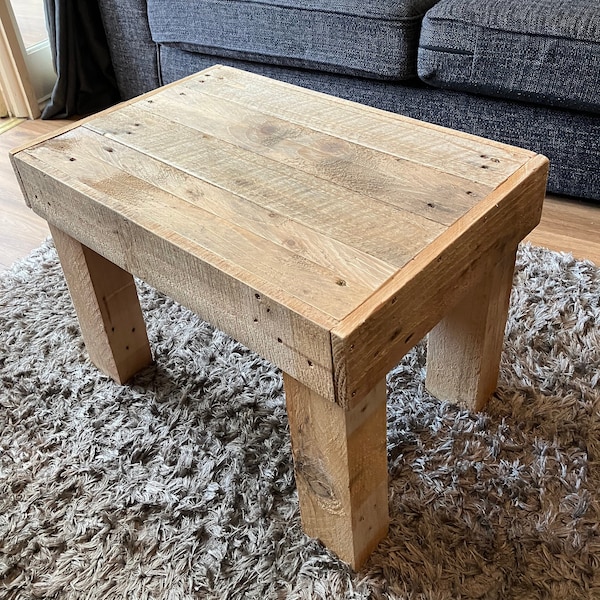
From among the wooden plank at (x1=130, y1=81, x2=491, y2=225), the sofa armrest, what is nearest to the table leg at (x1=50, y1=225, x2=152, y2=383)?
the wooden plank at (x1=130, y1=81, x2=491, y2=225)

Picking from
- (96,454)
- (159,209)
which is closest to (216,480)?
(96,454)

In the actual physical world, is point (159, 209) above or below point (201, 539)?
above

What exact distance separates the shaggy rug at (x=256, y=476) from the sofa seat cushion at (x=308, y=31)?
71cm

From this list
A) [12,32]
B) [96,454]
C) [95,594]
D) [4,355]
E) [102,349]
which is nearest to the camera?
[95,594]

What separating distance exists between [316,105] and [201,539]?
729mm

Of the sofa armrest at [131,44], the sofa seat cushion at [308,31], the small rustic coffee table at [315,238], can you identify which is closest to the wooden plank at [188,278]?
the small rustic coffee table at [315,238]

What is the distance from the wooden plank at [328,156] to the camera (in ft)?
3.11

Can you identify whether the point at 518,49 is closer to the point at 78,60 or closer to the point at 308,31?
the point at 308,31

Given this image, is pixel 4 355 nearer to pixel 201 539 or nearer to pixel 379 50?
pixel 201 539

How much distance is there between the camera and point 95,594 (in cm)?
99

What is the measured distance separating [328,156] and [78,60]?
1.52 metres

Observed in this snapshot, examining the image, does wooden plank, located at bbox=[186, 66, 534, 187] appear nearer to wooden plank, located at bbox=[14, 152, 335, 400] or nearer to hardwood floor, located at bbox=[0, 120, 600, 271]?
wooden plank, located at bbox=[14, 152, 335, 400]

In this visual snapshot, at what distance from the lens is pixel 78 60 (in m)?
2.25

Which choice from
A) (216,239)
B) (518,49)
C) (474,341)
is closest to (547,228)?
(518,49)
